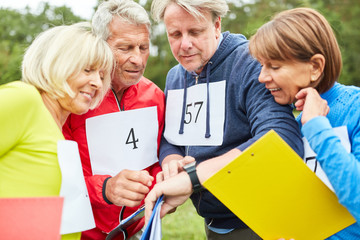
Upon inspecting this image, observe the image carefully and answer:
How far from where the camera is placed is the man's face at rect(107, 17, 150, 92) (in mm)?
2232

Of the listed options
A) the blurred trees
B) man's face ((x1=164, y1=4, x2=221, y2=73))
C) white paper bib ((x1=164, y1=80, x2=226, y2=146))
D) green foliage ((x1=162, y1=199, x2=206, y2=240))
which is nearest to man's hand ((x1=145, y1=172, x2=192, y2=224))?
white paper bib ((x1=164, y1=80, x2=226, y2=146))

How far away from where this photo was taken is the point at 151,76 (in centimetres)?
2439

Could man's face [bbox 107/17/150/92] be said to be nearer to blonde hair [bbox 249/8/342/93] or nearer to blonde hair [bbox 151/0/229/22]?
blonde hair [bbox 151/0/229/22]

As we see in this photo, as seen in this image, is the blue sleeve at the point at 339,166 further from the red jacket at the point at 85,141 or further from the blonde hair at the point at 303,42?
the red jacket at the point at 85,141

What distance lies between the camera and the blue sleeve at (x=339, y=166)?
1.41m

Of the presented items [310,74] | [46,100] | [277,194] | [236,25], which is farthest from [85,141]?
[236,25]

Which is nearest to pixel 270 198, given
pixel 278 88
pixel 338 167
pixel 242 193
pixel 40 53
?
pixel 242 193

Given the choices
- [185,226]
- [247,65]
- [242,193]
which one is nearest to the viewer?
[242,193]

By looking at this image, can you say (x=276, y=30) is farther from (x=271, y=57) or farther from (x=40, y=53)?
(x=40, y=53)

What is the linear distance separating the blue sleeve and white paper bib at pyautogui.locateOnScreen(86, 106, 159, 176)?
3.73ft

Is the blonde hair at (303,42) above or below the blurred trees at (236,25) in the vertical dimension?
above

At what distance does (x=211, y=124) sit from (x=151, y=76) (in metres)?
22.5

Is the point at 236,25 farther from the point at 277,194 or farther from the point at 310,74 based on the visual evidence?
the point at 277,194

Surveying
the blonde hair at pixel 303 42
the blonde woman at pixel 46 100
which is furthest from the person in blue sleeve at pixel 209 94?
the blonde woman at pixel 46 100
